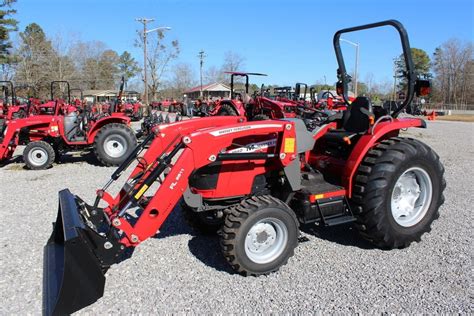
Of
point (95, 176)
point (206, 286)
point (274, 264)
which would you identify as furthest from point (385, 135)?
point (95, 176)

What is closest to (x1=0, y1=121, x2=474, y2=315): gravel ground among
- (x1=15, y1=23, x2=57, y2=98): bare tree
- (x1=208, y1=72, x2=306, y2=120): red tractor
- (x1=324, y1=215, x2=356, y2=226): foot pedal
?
(x1=324, y1=215, x2=356, y2=226): foot pedal

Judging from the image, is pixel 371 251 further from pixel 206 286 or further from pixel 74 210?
pixel 74 210

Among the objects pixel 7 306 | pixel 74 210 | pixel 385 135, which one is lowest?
pixel 7 306

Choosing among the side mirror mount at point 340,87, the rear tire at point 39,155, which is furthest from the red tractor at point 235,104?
the side mirror mount at point 340,87

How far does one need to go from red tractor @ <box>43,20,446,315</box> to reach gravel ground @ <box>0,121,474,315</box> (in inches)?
7.1

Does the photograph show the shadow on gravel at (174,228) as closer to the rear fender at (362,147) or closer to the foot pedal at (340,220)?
the foot pedal at (340,220)

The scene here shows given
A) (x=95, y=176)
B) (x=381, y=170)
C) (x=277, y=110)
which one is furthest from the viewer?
(x=277, y=110)

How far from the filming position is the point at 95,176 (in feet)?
25.7

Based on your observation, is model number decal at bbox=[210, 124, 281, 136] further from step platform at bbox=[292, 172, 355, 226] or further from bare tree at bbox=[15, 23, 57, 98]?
bare tree at bbox=[15, 23, 57, 98]

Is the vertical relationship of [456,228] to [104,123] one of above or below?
below

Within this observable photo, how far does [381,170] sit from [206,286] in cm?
A: 197

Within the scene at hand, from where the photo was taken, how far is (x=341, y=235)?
173 inches

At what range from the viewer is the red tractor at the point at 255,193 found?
3.13 metres

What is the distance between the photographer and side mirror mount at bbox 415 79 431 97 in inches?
149
